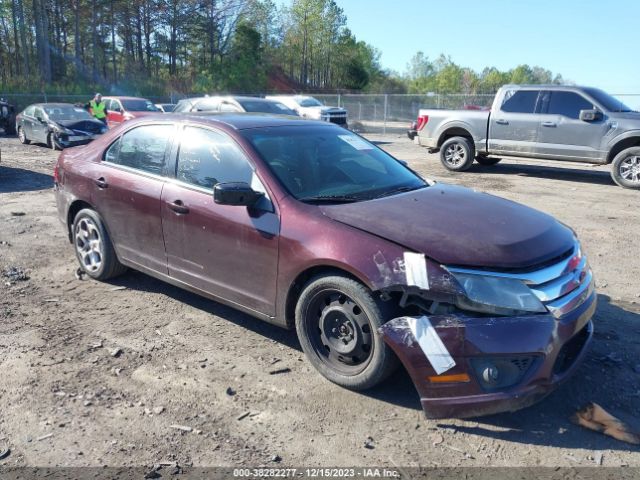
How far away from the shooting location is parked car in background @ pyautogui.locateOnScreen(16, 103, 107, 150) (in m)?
16.3

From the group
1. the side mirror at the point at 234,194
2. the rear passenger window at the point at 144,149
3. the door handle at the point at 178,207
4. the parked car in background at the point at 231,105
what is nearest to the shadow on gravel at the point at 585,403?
the side mirror at the point at 234,194

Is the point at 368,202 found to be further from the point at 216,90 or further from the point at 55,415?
the point at 216,90

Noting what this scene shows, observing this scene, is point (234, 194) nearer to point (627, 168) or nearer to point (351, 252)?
point (351, 252)

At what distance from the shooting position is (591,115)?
429 inches

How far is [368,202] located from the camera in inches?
144

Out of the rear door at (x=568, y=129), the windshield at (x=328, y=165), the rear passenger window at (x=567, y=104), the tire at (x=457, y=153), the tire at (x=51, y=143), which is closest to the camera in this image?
the windshield at (x=328, y=165)

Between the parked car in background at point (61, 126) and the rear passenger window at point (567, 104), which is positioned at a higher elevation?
the rear passenger window at point (567, 104)

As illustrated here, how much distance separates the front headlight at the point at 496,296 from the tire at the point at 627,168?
941 centimetres

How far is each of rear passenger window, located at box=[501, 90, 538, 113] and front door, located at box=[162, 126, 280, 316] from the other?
31.9 ft

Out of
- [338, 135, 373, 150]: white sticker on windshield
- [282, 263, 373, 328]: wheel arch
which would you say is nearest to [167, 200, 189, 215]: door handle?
[282, 263, 373, 328]: wheel arch

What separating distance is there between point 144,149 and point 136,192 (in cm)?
43

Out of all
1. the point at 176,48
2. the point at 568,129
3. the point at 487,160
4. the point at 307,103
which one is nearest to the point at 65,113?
the point at 307,103

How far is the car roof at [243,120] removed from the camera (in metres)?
4.23

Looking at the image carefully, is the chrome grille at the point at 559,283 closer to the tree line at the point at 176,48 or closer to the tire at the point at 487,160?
the tire at the point at 487,160
